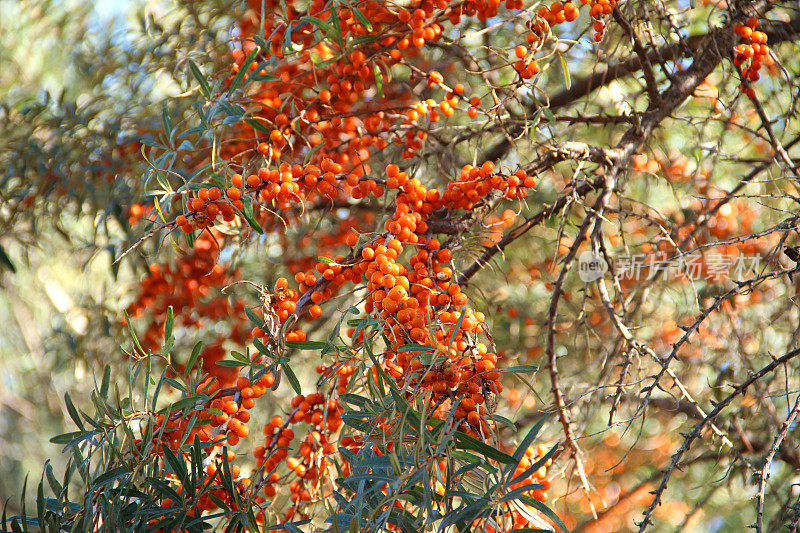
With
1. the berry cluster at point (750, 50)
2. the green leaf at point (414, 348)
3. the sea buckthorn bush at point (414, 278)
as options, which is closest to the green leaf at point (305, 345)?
the sea buckthorn bush at point (414, 278)

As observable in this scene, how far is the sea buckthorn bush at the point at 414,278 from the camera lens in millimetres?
887

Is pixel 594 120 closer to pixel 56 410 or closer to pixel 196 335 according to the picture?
pixel 196 335

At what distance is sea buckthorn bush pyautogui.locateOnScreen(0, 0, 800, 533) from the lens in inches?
34.9

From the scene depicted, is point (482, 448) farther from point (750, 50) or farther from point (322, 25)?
point (750, 50)

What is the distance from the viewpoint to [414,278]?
3.50 feet

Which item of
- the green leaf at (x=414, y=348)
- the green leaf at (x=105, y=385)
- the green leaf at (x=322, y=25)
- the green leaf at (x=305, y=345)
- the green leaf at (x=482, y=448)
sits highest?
the green leaf at (x=322, y=25)

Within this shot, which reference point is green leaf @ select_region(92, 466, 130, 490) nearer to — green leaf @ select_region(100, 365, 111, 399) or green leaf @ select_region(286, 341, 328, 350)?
green leaf @ select_region(100, 365, 111, 399)

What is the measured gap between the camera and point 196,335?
2287 mm

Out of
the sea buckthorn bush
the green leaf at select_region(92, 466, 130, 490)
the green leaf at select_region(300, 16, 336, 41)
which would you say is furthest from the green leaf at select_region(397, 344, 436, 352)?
the green leaf at select_region(300, 16, 336, 41)

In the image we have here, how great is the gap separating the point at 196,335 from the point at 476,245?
1.39 m

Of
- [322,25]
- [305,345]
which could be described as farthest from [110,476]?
[322,25]

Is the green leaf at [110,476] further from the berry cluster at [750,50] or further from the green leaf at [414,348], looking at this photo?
the berry cluster at [750,50]

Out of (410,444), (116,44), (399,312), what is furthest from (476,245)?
(116,44)

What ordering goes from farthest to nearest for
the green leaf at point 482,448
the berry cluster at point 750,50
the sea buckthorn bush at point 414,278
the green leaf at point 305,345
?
the berry cluster at point 750,50 → the green leaf at point 305,345 → the sea buckthorn bush at point 414,278 → the green leaf at point 482,448
